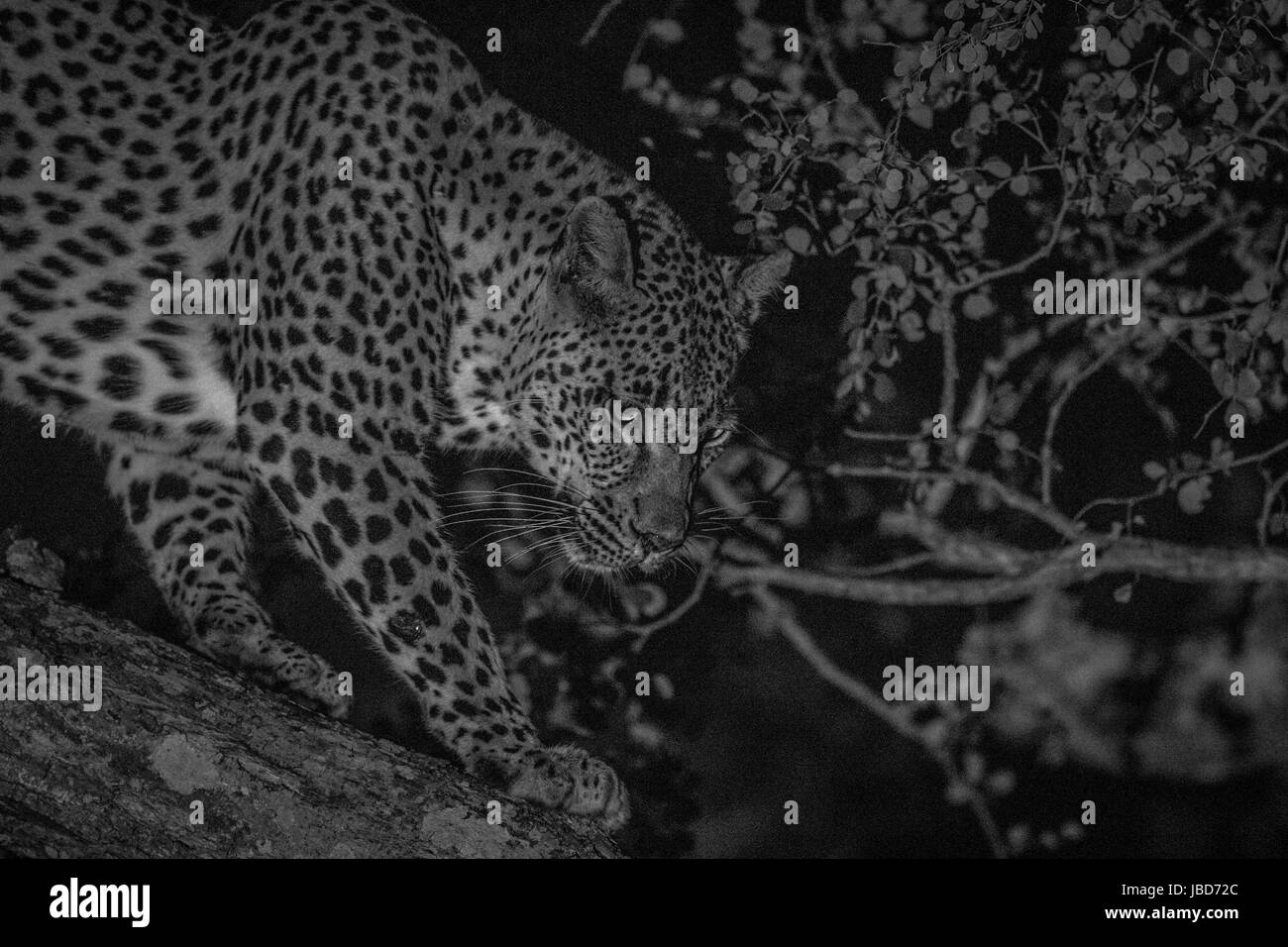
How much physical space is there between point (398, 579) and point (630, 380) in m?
0.92

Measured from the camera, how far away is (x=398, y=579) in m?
3.46

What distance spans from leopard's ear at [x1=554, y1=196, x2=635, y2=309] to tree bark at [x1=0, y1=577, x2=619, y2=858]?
4.86ft

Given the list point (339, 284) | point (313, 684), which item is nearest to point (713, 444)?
point (339, 284)

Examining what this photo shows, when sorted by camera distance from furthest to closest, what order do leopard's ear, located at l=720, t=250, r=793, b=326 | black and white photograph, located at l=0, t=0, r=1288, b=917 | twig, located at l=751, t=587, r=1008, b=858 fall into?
twig, located at l=751, t=587, r=1008, b=858, leopard's ear, located at l=720, t=250, r=793, b=326, black and white photograph, located at l=0, t=0, r=1288, b=917

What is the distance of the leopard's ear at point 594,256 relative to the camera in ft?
11.7

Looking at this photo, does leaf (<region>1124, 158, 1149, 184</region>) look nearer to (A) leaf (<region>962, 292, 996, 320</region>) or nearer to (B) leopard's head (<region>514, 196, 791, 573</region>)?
(A) leaf (<region>962, 292, 996, 320</region>)

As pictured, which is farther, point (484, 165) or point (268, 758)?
point (484, 165)

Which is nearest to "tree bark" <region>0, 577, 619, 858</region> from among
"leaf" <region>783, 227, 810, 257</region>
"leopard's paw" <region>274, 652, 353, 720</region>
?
"leopard's paw" <region>274, 652, 353, 720</region>

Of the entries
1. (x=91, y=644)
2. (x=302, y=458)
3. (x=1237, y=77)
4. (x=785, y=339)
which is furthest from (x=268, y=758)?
(x=1237, y=77)

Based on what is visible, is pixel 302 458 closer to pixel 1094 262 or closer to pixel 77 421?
pixel 77 421

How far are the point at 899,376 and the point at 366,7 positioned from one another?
2.19 metres

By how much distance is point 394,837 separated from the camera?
2.84m

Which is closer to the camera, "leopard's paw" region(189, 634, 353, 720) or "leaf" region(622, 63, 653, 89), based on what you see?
"leopard's paw" region(189, 634, 353, 720)

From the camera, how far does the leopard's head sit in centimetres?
377
